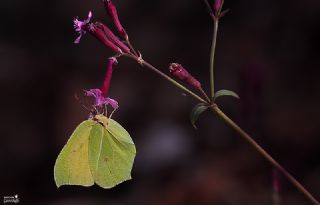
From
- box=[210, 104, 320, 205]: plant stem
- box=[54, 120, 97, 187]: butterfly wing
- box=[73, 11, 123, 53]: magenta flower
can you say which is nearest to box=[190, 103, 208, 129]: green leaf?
box=[210, 104, 320, 205]: plant stem

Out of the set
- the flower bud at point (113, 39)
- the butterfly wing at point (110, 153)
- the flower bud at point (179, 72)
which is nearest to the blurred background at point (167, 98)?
the butterfly wing at point (110, 153)

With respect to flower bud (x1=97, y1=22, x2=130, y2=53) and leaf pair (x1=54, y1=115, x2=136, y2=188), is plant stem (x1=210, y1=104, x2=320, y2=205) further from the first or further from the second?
leaf pair (x1=54, y1=115, x2=136, y2=188)

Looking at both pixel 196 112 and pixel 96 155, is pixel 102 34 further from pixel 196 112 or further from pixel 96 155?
pixel 96 155

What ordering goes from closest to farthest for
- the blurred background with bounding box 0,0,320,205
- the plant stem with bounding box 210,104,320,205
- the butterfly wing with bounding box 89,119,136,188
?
the plant stem with bounding box 210,104,320,205
the butterfly wing with bounding box 89,119,136,188
the blurred background with bounding box 0,0,320,205

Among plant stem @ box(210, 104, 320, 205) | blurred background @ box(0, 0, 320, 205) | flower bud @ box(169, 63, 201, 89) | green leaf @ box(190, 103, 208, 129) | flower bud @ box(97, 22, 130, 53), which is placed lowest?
plant stem @ box(210, 104, 320, 205)

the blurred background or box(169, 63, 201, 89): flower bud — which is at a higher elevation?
the blurred background

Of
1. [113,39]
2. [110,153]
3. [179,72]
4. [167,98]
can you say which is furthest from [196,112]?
[167,98]

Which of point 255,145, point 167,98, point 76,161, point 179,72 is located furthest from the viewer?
point 167,98
